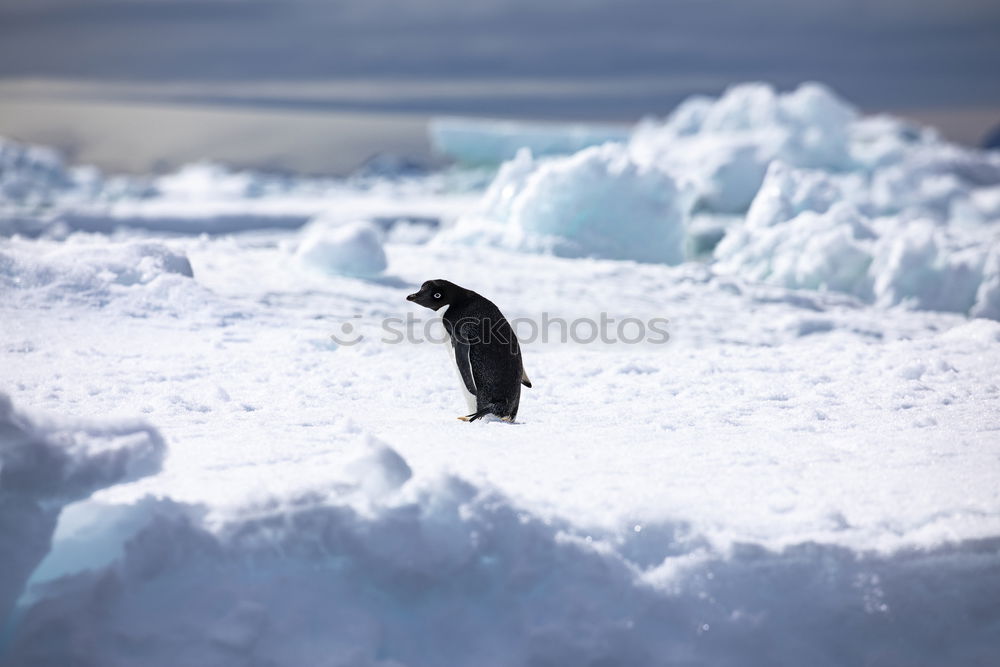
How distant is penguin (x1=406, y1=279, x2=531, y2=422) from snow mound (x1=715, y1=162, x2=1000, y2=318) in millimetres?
7669

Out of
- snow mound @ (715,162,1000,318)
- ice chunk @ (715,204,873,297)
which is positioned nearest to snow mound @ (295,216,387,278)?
snow mound @ (715,162,1000,318)

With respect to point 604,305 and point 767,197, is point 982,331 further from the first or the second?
point 767,197

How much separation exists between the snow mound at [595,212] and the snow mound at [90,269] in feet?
19.3

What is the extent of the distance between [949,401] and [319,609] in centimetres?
326

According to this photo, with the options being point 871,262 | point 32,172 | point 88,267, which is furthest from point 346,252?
point 32,172

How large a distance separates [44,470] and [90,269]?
13.4 feet

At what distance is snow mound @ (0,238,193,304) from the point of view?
20.5 feet

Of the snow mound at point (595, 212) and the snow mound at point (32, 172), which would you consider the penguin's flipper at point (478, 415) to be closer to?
the snow mound at point (595, 212)

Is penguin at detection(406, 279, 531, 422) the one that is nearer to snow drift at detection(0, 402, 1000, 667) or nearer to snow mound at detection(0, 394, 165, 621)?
snow drift at detection(0, 402, 1000, 667)

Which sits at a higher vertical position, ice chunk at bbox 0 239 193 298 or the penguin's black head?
the penguin's black head

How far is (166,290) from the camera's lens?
21.3 feet

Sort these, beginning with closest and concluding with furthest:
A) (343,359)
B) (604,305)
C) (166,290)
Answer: (343,359), (166,290), (604,305)

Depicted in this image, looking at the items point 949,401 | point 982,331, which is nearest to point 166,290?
point 949,401

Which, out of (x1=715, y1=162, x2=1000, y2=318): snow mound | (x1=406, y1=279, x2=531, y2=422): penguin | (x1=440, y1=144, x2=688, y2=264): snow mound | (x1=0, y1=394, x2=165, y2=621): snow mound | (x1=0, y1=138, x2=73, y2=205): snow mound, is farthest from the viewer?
(x1=0, y1=138, x2=73, y2=205): snow mound
